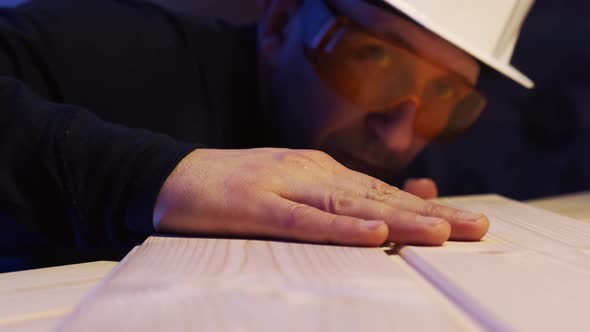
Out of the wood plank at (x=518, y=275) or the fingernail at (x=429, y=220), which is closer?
the wood plank at (x=518, y=275)

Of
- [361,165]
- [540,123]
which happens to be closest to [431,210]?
[361,165]

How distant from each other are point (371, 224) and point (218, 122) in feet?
2.81

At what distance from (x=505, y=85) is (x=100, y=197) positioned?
2.40 m

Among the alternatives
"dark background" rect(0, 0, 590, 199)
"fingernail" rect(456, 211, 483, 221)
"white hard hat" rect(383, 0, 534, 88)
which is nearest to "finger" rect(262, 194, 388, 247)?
"fingernail" rect(456, 211, 483, 221)

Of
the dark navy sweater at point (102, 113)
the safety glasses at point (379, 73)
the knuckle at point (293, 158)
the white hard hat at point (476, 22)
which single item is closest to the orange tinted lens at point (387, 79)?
the safety glasses at point (379, 73)

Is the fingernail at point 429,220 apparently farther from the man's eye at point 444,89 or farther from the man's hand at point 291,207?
the man's eye at point 444,89

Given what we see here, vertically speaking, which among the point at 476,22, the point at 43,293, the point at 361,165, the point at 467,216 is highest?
the point at 476,22

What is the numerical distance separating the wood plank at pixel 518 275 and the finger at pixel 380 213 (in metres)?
0.02

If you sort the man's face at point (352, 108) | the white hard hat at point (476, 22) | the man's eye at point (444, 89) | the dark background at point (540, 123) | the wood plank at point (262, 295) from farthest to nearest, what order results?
the dark background at point (540, 123), the man's eye at point (444, 89), the man's face at point (352, 108), the white hard hat at point (476, 22), the wood plank at point (262, 295)

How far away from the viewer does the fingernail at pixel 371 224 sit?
1.68ft

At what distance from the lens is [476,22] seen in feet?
3.54

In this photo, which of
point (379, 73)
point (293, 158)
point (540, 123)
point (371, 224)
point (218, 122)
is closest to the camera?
point (371, 224)

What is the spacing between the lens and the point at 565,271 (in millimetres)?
448

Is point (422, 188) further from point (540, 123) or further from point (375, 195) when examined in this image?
point (540, 123)
